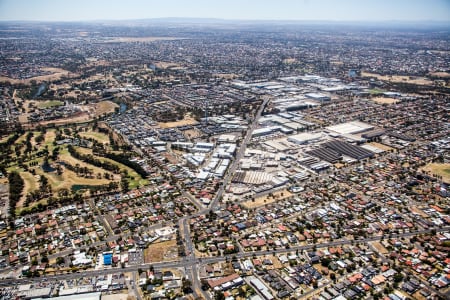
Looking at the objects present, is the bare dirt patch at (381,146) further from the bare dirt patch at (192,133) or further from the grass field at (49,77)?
the grass field at (49,77)

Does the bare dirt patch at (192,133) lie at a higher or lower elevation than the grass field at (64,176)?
higher

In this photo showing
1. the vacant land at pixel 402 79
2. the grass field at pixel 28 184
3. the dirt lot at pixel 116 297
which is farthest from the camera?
the vacant land at pixel 402 79

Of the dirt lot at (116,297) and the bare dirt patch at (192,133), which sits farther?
the bare dirt patch at (192,133)

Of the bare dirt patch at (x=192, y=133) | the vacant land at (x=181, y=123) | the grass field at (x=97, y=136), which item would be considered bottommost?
the grass field at (x=97, y=136)

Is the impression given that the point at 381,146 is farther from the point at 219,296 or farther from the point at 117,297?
the point at 117,297

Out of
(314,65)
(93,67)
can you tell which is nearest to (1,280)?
(93,67)

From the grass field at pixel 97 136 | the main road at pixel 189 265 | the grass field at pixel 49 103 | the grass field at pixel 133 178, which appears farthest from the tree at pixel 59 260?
the grass field at pixel 49 103

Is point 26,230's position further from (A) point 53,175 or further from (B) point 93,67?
(B) point 93,67

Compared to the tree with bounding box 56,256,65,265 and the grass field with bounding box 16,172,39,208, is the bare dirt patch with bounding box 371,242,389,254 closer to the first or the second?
the tree with bounding box 56,256,65,265

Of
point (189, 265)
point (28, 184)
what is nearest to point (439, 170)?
point (189, 265)
